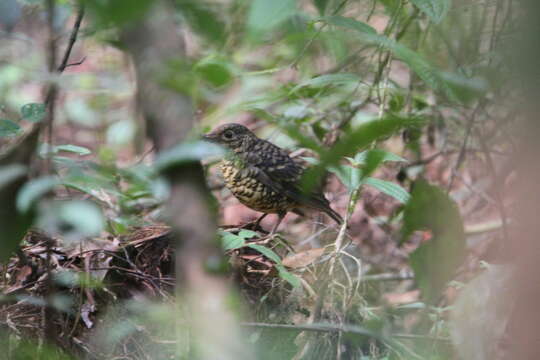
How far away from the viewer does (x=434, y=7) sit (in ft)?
6.86

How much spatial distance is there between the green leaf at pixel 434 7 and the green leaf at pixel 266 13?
3.93 feet

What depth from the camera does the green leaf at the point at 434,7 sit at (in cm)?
207

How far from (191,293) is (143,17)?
0.37 metres

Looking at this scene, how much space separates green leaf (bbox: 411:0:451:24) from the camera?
207 cm

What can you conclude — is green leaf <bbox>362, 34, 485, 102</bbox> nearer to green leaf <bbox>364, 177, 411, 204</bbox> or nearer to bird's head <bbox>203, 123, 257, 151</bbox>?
green leaf <bbox>364, 177, 411, 204</bbox>

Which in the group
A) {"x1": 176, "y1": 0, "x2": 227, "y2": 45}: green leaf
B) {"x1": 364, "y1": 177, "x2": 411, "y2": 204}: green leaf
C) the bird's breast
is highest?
{"x1": 176, "y1": 0, "x2": 227, "y2": 45}: green leaf

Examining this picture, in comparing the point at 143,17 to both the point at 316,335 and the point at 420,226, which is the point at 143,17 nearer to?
the point at 316,335

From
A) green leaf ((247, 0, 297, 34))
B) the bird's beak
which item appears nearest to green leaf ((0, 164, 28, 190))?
green leaf ((247, 0, 297, 34))

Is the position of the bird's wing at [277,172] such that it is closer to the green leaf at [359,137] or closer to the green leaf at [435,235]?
the green leaf at [435,235]

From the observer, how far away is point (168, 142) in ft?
2.91

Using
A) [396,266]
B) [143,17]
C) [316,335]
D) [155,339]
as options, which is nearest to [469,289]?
[316,335]

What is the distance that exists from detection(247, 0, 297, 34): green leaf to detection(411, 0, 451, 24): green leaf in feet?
3.93

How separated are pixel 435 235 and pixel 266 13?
3035 millimetres

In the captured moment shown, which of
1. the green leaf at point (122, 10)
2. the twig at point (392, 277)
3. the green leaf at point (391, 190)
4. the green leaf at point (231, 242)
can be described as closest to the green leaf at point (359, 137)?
the green leaf at point (122, 10)
